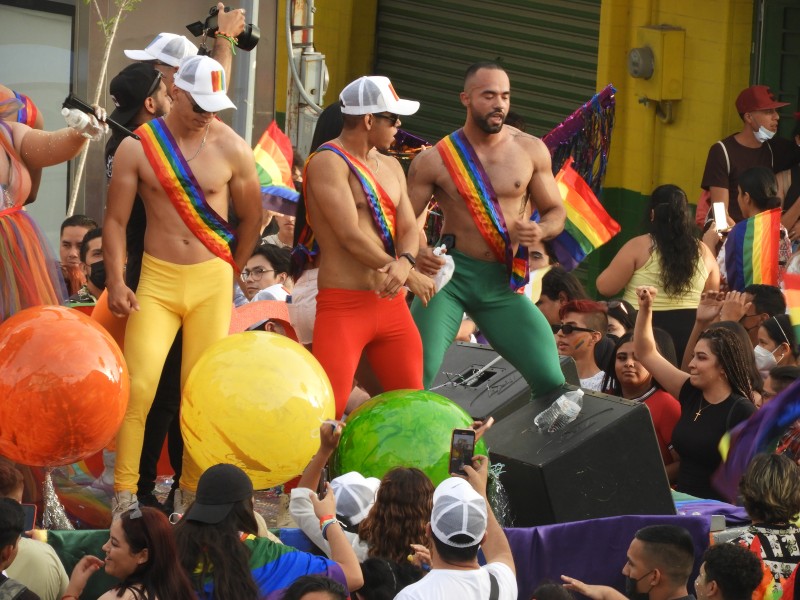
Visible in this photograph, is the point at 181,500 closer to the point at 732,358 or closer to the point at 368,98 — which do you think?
the point at 368,98

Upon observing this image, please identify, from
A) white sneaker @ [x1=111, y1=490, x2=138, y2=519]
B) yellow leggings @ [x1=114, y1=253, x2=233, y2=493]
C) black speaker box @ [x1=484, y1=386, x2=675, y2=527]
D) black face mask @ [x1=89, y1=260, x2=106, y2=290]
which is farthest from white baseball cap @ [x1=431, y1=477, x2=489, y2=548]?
black face mask @ [x1=89, y1=260, x2=106, y2=290]

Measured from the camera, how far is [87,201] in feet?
44.2

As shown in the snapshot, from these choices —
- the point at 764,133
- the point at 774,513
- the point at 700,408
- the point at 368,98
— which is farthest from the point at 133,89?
the point at 764,133

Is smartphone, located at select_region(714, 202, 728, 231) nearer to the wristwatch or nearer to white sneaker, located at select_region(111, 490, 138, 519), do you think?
the wristwatch

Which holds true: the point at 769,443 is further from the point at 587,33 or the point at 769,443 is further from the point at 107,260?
the point at 587,33

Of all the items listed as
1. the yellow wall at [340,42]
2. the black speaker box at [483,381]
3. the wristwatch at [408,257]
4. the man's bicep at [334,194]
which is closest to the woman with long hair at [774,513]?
the wristwatch at [408,257]

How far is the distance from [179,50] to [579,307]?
2624 millimetres

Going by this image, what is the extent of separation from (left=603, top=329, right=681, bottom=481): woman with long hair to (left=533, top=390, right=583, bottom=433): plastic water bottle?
0.55m

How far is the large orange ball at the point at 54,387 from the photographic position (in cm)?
622

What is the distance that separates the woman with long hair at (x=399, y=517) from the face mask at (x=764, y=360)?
3039mm

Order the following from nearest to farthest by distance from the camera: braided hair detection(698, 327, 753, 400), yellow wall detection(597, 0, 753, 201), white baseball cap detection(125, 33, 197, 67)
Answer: braided hair detection(698, 327, 753, 400) < white baseball cap detection(125, 33, 197, 67) < yellow wall detection(597, 0, 753, 201)

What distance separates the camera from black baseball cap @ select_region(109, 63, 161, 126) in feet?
25.3

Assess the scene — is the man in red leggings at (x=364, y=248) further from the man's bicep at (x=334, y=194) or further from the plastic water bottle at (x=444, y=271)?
the plastic water bottle at (x=444, y=271)

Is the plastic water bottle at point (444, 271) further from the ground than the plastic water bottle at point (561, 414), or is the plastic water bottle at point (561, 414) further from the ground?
the plastic water bottle at point (444, 271)
